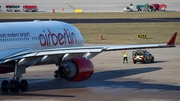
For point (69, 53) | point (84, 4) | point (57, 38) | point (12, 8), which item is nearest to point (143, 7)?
point (84, 4)

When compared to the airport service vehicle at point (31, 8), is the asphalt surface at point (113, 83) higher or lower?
lower

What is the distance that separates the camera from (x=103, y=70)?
154ft

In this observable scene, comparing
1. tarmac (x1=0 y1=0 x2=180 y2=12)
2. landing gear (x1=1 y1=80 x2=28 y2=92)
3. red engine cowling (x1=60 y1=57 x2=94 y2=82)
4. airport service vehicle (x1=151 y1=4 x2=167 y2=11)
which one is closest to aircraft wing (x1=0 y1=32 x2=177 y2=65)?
red engine cowling (x1=60 y1=57 x2=94 y2=82)

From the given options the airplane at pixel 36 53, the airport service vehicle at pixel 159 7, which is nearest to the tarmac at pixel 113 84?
the airplane at pixel 36 53

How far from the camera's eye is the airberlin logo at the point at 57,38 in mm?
39287

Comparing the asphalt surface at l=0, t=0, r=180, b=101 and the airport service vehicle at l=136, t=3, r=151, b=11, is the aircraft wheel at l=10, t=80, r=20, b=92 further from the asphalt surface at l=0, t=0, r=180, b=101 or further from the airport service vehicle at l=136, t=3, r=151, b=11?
the airport service vehicle at l=136, t=3, r=151, b=11

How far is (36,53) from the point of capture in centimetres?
3388

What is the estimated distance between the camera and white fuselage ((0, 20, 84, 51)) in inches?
1422

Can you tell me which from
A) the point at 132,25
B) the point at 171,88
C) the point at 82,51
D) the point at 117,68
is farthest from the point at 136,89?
the point at 132,25

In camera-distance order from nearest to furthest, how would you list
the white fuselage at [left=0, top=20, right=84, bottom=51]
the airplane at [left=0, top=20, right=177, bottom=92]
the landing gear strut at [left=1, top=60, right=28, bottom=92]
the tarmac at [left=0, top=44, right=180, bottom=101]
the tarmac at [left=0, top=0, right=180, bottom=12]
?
the tarmac at [left=0, top=44, right=180, bottom=101] → the airplane at [left=0, top=20, right=177, bottom=92] → the landing gear strut at [left=1, top=60, right=28, bottom=92] → the white fuselage at [left=0, top=20, right=84, bottom=51] → the tarmac at [left=0, top=0, right=180, bottom=12]

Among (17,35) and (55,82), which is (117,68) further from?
(17,35)

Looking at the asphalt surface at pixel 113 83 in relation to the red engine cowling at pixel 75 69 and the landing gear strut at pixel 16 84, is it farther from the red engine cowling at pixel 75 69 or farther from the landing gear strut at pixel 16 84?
the red engine cowling at pixel 75 69

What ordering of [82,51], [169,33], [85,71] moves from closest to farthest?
[82,51], [85,71], [169,33]

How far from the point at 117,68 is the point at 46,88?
12742 millimetres
